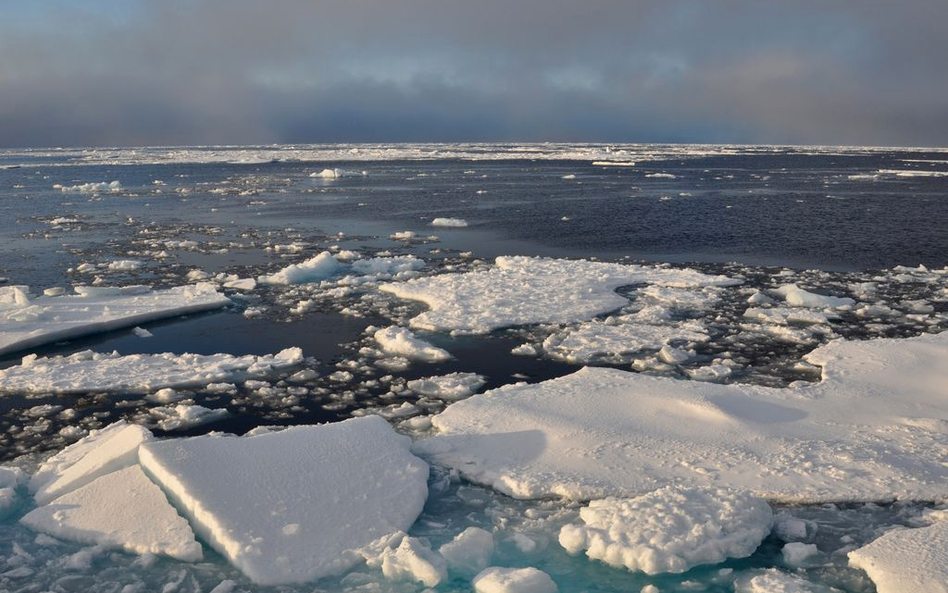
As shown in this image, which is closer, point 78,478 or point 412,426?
point 78,478

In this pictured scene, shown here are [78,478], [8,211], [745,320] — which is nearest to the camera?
[78,478]

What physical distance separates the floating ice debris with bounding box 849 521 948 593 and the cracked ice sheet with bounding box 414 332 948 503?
0.70m

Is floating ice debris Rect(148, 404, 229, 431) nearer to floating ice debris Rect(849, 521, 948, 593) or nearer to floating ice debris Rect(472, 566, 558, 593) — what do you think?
floating ice debris Rect(472, 566, 558, 593)

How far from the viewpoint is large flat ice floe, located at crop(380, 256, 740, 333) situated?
11.1 m

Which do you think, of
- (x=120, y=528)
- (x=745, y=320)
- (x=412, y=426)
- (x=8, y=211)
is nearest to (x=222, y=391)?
(x=412, y=426)

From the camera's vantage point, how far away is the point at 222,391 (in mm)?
8297

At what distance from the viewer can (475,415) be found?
7.21 metres

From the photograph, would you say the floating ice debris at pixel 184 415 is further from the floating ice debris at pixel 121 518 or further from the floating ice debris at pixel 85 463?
the floating ice debris at pixel 121 518

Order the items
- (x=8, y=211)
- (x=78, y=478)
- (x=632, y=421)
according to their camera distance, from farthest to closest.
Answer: (x=8, y=211)
(x=632, y=421)
(x=78, y=478)

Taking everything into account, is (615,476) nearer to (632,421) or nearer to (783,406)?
(632,421)

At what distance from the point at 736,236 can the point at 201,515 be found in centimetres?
1787

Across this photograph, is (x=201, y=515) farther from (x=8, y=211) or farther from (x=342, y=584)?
(x=8, y=211)

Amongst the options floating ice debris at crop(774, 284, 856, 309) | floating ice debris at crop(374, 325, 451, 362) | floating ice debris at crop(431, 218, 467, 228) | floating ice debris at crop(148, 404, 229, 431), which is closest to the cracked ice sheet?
floating ice debris at crop(374, 325, 451, 362)

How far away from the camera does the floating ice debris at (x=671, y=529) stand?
4770 mm
